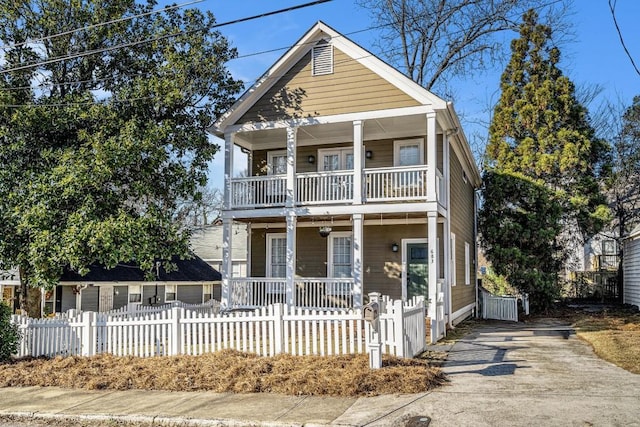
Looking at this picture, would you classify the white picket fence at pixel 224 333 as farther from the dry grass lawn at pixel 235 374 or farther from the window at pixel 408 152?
the window at pixel 408 152

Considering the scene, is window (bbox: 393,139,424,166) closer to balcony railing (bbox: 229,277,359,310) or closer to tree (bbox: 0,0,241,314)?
balcony railing (bbox: 229,277,359,310)

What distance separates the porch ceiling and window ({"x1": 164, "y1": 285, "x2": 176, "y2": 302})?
34.5ft

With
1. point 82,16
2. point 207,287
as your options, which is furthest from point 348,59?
point 207,287

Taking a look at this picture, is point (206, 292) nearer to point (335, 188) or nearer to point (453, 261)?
point (335, 188)

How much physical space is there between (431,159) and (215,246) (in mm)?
22001

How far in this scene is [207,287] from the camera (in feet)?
94.0

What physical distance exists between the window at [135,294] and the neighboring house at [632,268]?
19688 mm

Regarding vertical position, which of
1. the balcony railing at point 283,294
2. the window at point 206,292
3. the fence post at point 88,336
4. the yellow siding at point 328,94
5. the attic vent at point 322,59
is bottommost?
the window at point 206,292

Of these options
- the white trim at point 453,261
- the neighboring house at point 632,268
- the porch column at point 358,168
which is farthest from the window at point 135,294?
the neighboring house at point 632,268

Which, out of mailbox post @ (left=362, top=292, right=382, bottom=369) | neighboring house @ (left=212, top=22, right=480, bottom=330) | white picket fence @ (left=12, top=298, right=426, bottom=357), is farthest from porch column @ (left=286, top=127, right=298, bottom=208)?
mailbox post @ (left=362, top=292, right=382, bottom=369)

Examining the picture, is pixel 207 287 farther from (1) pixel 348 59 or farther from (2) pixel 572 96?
(2) pixel 572 96

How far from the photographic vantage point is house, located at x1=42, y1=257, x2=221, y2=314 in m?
19.6

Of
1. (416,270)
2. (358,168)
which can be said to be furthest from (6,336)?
(416,270)

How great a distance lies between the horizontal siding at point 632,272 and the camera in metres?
21.4
